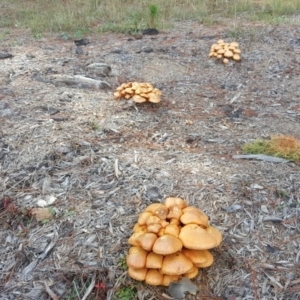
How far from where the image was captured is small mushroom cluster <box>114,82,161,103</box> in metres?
4.45

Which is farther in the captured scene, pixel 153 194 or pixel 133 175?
pixel 133 175

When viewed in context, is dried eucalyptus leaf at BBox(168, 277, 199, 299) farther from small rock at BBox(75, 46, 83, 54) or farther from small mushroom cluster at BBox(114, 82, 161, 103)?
small rock at BBox(75, 46, 83, 54)

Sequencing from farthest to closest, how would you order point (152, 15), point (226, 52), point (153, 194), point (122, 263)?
point (152, 15) → point (226, 52) → point (153, 194) → point (122, 263)

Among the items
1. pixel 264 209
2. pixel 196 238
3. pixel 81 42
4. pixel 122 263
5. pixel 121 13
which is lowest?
pixel 121 13

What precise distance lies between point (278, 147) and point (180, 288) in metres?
1.81

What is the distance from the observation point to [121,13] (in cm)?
939

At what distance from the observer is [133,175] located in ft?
10.8

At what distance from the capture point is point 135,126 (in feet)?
13.7

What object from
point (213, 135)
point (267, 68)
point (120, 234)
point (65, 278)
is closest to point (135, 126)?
point (213, 135)

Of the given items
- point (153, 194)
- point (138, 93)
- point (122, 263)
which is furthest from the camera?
point (138, 93)

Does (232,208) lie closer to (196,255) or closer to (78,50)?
(196,255)

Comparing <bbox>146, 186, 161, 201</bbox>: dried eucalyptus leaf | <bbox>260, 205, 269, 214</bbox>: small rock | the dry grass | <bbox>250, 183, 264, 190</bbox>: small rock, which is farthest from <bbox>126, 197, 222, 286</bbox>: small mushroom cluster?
the dry grass

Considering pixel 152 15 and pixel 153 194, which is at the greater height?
pixel 153 194

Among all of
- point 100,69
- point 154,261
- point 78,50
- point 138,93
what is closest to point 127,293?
point 154,261
